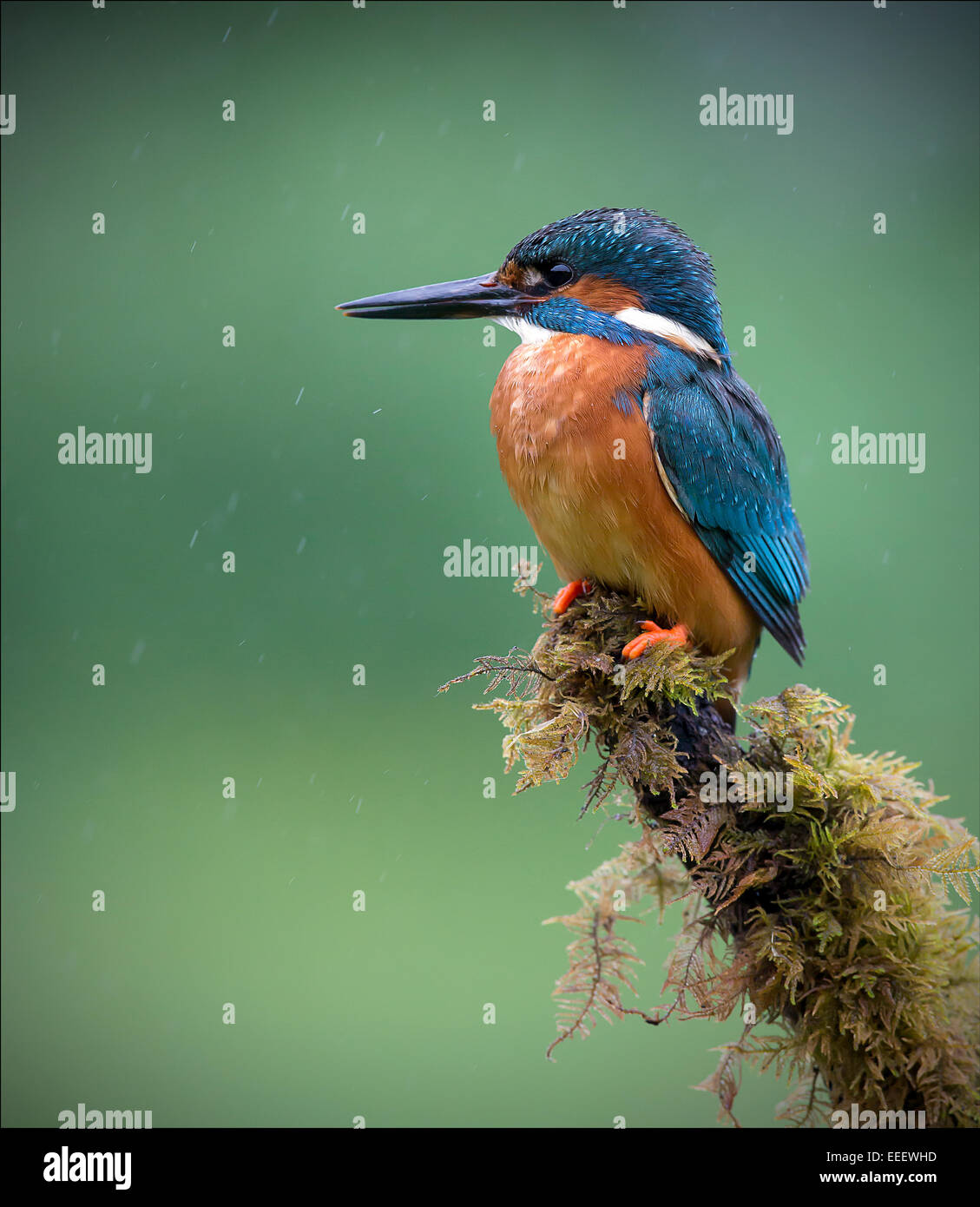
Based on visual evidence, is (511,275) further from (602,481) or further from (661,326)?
(602,481)

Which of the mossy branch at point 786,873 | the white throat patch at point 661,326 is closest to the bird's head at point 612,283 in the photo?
the white throat patch at point 661,326

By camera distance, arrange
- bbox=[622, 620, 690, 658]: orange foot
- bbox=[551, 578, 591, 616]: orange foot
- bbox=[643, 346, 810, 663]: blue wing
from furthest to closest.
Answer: bbox=[551, 578, 591, 616]: orange foot → bbox=[643, 346, 810, 663]: blue wing → bbox=[622, 620, 690, 658]: orange foot

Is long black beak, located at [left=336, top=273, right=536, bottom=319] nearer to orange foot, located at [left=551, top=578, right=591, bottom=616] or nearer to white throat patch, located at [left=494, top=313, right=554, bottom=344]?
white throat patch, located at [left=494, top=313, right=554, bottom=344]

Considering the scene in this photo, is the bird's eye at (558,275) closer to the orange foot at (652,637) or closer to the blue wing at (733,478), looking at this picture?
the blue wing at (733,478)

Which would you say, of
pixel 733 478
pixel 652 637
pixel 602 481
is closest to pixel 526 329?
pixel 602 481

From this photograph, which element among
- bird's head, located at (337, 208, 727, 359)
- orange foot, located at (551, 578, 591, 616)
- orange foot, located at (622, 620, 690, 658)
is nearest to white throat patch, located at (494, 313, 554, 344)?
bird's head, located at (337, 208, 727, 359)

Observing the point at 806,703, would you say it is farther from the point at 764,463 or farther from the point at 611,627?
the point at 764,463

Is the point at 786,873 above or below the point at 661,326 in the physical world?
below
